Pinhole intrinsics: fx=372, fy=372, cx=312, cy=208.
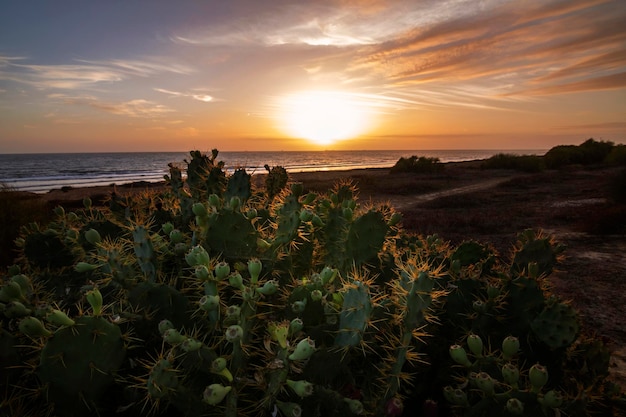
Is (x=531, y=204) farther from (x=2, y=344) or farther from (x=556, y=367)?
(x=2, y=344)

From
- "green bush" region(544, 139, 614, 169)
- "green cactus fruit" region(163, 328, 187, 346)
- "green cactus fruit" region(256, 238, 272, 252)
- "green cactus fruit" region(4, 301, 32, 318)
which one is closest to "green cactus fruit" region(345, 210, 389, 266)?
"green cactus fruit" region(256, 238, 272, 252)

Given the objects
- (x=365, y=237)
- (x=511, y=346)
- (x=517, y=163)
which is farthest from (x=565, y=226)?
(x=517, y=163)

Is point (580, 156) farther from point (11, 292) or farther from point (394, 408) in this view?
point (11, 292)

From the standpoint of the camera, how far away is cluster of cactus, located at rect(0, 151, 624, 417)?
1436 mm

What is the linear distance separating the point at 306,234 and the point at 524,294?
1.39m

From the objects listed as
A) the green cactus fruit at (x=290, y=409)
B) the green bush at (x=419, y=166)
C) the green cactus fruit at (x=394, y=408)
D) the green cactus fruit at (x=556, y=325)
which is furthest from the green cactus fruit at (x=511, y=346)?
the green bush at (x=419, y=166)

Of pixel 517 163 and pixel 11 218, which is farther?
pixel 517 163

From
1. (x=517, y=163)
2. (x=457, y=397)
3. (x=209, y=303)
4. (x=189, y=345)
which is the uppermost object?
(x=517, y=163)

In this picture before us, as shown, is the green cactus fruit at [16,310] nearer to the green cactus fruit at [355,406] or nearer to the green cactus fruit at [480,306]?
the green cactus fruit at [355,406]

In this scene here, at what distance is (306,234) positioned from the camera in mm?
2443

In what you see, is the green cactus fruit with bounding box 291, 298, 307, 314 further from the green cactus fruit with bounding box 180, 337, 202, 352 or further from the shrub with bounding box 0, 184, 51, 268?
the shrub with bounding box 0, 184, 51, 268

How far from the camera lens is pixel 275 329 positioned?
142cm

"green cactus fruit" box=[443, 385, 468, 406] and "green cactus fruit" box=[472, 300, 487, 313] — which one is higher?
"green cactus fruit" box=[472, 300, 487, 313]

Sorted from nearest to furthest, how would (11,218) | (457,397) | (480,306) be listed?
(457,397)
(480,306)
(11,218)
